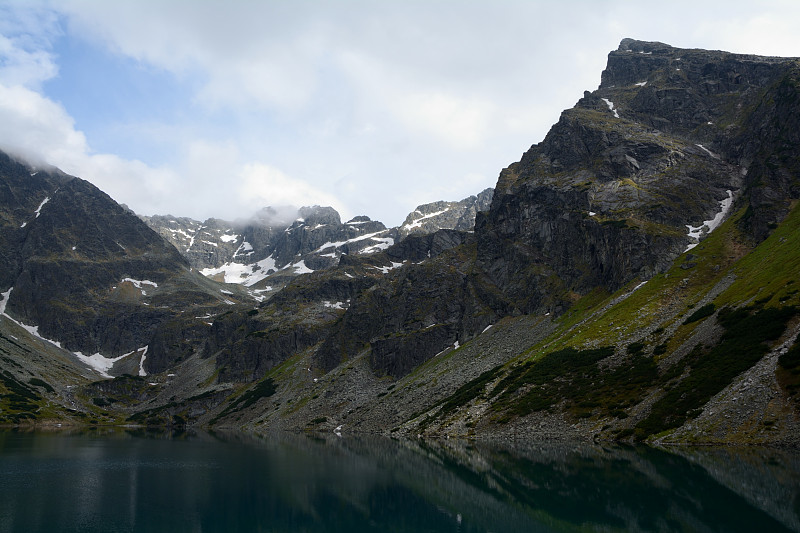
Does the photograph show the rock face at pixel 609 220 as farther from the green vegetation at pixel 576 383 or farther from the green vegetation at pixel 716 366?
the green vegetation at pixel 716 366

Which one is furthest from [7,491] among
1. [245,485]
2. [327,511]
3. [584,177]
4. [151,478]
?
[584,177]

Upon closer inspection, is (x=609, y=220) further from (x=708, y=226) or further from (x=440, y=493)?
(x=440, y=493)

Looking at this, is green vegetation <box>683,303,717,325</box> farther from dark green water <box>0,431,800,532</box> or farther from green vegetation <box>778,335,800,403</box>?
dark green water <box>0,431,800,532</box>

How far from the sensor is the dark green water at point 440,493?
3578cm

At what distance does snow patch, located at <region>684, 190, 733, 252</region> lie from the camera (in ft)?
467

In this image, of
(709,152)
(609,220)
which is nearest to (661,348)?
(609,220)

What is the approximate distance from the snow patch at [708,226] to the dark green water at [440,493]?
99.1m

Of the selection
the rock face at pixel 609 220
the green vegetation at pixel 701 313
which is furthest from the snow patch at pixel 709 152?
the green vegetation at pixel 701 313

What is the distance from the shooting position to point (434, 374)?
15050 centimetres

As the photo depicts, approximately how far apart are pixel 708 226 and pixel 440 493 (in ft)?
446

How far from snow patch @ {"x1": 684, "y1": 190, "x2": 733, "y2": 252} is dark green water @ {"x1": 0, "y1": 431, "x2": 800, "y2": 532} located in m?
99.1

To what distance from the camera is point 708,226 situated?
486ft

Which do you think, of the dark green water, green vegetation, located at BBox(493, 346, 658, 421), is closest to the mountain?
green vegetation, located at BBox(493, 346, 658, 421)

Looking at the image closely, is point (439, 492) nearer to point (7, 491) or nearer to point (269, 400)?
point (7, 491)
